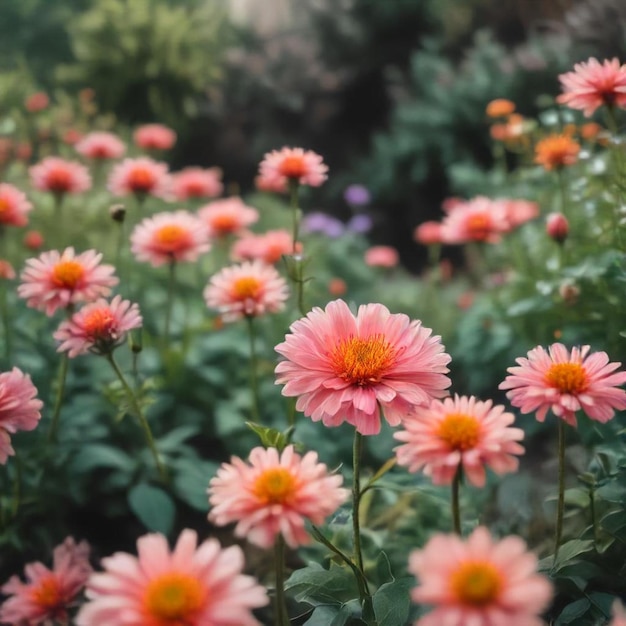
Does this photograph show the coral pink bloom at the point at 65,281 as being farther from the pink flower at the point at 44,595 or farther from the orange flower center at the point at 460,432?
the orange flower center at the point at 460,432

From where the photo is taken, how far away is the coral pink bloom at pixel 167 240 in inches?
58.1

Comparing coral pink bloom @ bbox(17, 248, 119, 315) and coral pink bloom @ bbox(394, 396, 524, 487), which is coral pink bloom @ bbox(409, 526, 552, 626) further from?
coral pink bloom @ bbox(17, 248, 119, 315)

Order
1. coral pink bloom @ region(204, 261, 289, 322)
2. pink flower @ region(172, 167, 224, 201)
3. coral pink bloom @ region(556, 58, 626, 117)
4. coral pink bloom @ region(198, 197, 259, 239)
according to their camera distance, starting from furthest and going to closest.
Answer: pink flower @ region(172, 167, 224, 201) → coral pink bloom @ region(198, 197, 259, 239) → coral pink bloom @ region(204, 261, 289, 322) → coral pink bloom @ region(556, 58, 626, 117)

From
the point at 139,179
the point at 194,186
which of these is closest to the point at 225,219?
the point at 139,179

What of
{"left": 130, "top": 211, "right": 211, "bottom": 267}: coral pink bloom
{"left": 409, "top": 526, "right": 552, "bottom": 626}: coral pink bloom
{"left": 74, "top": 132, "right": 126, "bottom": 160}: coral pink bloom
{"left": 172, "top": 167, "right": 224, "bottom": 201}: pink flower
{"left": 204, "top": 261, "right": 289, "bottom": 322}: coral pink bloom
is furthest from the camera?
{"left": 172, "top": 167, "right": 224, "bottom": 201}: pink flower

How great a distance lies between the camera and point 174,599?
60 cm

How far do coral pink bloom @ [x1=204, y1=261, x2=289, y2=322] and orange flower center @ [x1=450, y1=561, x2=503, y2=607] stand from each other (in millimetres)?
767

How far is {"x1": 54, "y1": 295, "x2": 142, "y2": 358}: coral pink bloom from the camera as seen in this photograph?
1.08 meters

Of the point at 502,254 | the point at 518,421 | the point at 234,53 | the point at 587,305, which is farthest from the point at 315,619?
the point at 234,53

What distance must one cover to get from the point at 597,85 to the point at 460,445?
772 millimetres

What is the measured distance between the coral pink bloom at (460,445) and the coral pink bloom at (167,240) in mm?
880

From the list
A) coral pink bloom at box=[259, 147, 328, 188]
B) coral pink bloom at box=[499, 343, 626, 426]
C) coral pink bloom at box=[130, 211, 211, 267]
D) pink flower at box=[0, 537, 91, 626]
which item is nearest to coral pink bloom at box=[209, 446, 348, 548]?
coral pink bloom at box=[499, 343, 626, 426]

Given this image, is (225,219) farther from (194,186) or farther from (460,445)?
(460,445)

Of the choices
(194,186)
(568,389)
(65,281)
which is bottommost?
(568,389)
